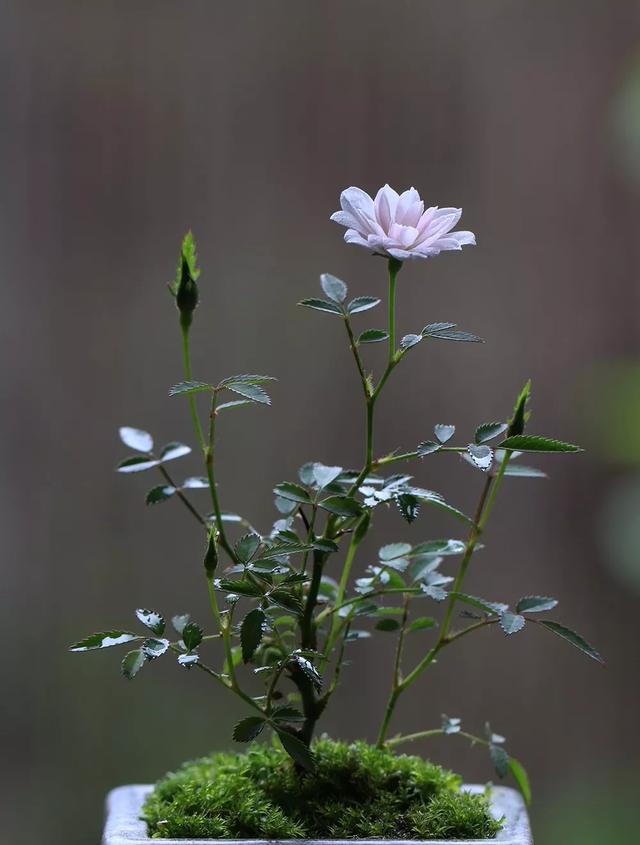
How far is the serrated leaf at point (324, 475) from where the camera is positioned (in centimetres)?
64

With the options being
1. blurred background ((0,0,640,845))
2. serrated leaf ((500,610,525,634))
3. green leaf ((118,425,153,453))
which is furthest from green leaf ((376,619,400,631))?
blurred background ((0,0,640,845))

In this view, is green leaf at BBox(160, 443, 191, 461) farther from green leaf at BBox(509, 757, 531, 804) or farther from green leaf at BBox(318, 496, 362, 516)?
green leaf at BBox(509, 757, 531, 804)

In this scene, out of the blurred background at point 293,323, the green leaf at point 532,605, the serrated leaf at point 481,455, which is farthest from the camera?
the blurred background at point 293,323

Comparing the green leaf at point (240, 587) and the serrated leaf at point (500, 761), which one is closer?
the green leaf at point (240, 587)

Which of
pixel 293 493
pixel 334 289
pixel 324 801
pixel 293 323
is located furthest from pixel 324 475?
pixel 293 323

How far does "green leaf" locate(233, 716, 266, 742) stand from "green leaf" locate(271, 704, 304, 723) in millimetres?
20

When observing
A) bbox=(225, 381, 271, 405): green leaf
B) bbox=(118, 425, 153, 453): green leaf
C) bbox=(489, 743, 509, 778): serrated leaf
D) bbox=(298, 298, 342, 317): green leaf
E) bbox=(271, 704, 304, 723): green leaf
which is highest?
bbox=(298, 298, 342, 317): green leaf

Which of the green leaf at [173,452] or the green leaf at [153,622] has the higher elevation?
the green leaf at [173,452]

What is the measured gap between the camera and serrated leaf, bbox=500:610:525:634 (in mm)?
632

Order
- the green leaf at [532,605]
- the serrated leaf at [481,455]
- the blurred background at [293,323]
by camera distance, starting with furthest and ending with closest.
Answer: the blurred background at [293,323] → the green leaf at [532,605] → the serrated leaf at [481,455]

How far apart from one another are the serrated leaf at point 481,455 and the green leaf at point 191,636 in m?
0.20

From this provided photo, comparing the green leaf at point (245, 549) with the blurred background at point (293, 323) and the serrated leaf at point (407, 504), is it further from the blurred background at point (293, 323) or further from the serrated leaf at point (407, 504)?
the blurred background at point (293, 323)

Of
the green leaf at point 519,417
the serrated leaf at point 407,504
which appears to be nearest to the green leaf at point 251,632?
the serrated leaf at point 407,504

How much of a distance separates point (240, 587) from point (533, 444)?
0.20m
